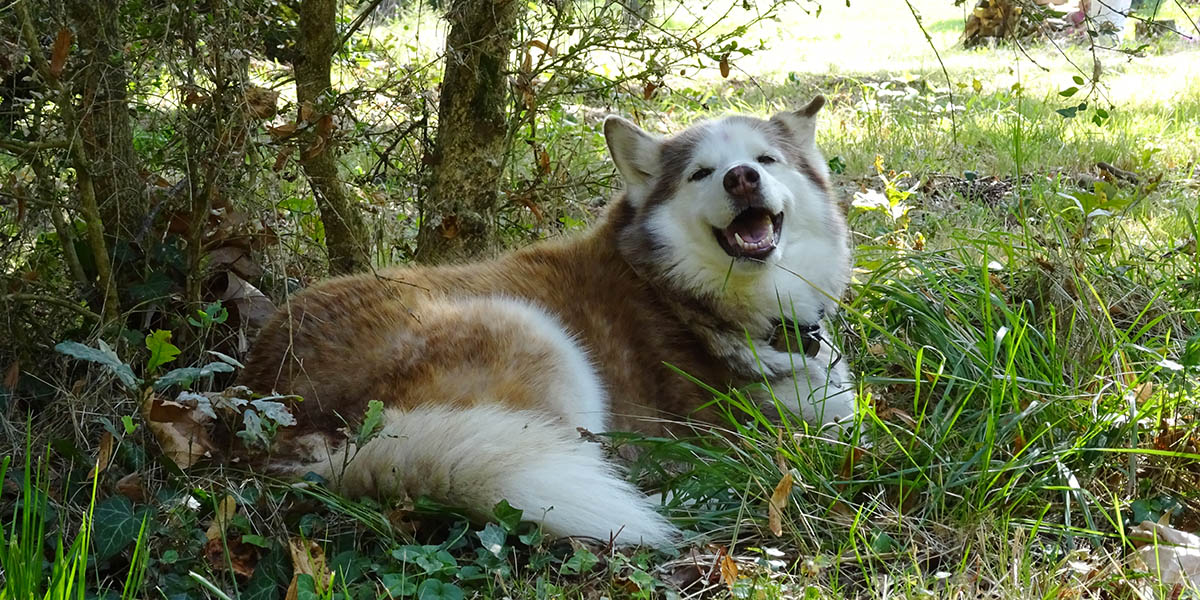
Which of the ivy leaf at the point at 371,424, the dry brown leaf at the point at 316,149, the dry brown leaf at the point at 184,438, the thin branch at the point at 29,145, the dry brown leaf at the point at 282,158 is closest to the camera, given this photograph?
the ivy leaf at the point at 371,424

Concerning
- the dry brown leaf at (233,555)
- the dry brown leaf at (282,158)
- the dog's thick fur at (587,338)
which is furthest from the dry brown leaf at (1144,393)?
the dry brown leaf at (282,158)

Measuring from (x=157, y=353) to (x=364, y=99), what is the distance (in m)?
1.44

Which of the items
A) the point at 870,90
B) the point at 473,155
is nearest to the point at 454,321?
the point at 473,155

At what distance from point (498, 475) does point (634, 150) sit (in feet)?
5.40

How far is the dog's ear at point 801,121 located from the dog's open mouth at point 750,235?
0.47 m

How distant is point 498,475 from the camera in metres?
2.38

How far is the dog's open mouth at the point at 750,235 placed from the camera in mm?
3418

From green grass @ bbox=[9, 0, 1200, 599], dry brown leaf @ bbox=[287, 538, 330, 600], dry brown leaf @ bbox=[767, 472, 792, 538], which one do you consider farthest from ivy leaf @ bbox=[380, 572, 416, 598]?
dry brown leaf @ bbox=[767, 472, 792, 538]

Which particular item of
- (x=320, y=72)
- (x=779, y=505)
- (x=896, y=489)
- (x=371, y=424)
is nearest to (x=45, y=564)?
(x=371, y=424)

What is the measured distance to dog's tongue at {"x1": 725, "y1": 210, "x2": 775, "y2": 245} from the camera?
11.4 feet

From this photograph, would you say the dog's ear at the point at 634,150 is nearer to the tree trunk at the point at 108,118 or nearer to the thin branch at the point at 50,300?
the tree trunk at the point at 108,118

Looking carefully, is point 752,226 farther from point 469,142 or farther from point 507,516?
point 507,516

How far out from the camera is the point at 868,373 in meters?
3.36

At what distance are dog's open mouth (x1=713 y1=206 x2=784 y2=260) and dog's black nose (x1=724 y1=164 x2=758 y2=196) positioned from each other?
0.08 metres
